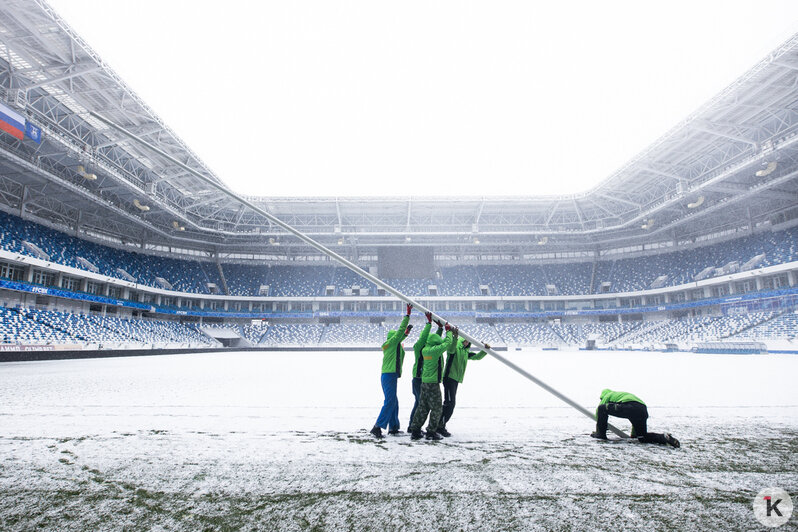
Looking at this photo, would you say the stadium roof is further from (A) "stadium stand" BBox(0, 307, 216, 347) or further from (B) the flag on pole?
(A) "stadium stand" BBox(0, 307, 216, 347)

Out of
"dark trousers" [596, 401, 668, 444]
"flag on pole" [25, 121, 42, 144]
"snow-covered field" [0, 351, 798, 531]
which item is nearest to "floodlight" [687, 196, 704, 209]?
"snow-covered field" [0, 351, 798, 531]

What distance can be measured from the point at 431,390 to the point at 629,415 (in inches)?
97.1

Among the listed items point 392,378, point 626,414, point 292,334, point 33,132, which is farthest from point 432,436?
point 292,334

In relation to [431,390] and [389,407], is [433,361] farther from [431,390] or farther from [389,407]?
[389,407]

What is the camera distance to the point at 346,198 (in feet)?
141

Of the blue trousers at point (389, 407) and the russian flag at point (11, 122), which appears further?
the russian flag at point (11, 122)

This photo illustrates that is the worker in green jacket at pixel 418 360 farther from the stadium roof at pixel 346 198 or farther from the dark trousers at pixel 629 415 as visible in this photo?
the stadium roof at pixel 346 198

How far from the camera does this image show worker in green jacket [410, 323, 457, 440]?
4.76m

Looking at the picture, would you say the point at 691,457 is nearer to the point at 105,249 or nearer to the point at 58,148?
the point at 58,148

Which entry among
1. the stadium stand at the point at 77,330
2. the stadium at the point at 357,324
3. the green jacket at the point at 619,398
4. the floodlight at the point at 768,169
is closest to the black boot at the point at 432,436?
the stadium at the point at 357,324

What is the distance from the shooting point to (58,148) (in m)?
24.7

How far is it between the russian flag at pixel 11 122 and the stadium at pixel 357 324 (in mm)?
102

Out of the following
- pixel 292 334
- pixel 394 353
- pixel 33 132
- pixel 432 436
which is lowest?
pixel 292 334

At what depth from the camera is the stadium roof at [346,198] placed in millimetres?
21328
